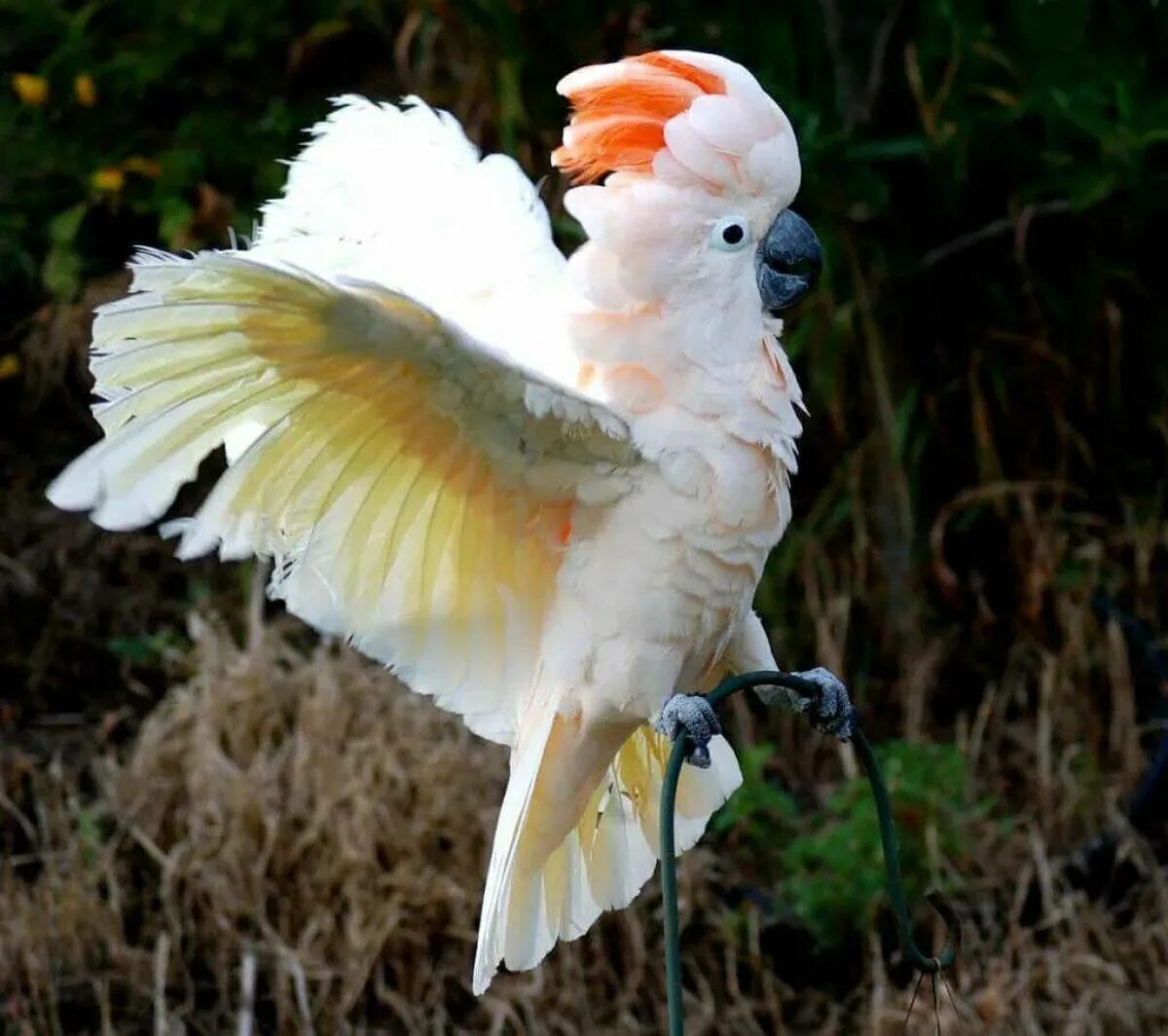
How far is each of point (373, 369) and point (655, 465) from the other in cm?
30

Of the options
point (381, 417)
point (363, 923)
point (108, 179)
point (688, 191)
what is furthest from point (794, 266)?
point (108, 179)

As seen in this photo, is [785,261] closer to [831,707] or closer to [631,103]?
[631,103]

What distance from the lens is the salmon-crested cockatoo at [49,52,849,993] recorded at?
1606 millimetres

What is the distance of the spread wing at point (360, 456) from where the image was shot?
1.57 meters

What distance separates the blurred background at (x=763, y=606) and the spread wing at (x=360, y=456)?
4.06 feet

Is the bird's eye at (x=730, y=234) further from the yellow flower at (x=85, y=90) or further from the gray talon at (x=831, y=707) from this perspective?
the yellow flower at (x=85, y=90)

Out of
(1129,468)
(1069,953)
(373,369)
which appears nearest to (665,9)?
(1129,468)

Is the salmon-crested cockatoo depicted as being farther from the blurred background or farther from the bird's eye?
the blurred background

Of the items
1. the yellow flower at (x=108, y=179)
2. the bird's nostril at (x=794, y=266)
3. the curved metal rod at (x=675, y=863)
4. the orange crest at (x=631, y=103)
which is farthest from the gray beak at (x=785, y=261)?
the yellow flower at (x=108, y=179)

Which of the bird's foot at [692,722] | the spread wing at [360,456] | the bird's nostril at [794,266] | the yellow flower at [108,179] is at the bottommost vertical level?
the yellow flower at [108,179]

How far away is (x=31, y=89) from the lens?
4.11m

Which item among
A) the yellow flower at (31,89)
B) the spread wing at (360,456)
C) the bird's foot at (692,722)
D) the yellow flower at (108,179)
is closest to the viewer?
the spread wing at (360,456)

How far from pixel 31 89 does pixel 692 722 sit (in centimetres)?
301

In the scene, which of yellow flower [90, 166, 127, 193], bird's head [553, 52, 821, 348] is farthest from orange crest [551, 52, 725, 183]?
yellow flower [90, 166, 127, 193]
